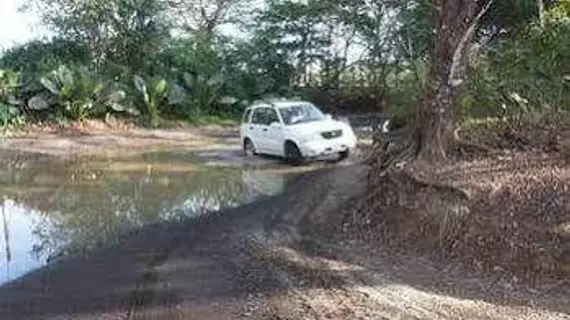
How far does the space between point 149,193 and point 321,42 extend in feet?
67.7

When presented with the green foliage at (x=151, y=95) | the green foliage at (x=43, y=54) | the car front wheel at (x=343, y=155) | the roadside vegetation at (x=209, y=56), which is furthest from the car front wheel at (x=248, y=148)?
the green foliage at (x=43, y=54)

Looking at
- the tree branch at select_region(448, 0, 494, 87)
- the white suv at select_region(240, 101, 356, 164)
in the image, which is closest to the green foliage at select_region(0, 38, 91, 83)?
the white suv at select_region(240, 101, 356, 164)

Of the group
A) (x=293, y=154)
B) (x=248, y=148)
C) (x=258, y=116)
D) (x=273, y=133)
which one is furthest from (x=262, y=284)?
(x=248, y=148)

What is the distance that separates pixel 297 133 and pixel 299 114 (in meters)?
1.08

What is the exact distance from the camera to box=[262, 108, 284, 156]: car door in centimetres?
2259

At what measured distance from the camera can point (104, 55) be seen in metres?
35.8

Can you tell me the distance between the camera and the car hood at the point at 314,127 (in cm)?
2180

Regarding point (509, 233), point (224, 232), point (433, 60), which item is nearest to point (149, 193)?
point (224, 232)

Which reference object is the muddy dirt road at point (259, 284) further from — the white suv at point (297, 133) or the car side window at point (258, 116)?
the car side window at point (258, 116)

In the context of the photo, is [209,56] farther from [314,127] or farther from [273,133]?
[314,127]

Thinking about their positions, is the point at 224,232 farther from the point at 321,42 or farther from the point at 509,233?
the point at 321,42

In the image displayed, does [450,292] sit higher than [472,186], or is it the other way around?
[472,186]

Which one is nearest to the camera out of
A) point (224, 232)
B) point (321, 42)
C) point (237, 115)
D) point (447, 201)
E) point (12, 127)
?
point (447, 201)

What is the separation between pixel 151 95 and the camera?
108ft
